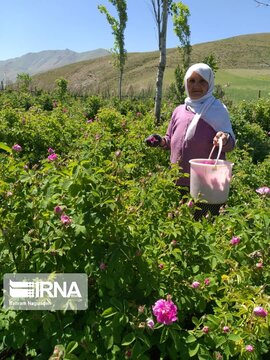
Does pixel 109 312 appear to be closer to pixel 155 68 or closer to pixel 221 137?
pixel 221 137

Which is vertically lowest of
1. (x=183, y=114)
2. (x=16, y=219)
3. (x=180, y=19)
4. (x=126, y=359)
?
(x=126, y=359)

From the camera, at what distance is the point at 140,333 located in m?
1.35

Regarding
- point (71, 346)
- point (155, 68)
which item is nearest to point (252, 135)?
point (71, 346)

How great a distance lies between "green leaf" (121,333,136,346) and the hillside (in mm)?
59285

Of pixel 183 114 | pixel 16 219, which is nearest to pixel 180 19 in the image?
pixel 183 114

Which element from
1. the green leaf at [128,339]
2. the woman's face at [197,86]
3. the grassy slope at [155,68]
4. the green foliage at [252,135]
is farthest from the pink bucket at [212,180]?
the grassy slope at [155,68]

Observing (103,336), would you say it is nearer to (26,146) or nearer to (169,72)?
(26,146)

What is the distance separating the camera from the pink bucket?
223 cm

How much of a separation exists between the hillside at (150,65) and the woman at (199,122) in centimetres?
5762

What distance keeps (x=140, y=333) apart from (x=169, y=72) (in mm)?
65507

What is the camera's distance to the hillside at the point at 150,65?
67.1m

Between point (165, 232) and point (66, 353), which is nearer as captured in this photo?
point (66, 353)

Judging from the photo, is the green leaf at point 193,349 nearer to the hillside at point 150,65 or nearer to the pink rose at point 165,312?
the pink rose at point 165,312

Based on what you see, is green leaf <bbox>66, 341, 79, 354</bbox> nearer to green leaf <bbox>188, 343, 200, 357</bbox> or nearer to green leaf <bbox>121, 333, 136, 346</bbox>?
green leaf <bbox>121, 333, 136, 346</bbox>
